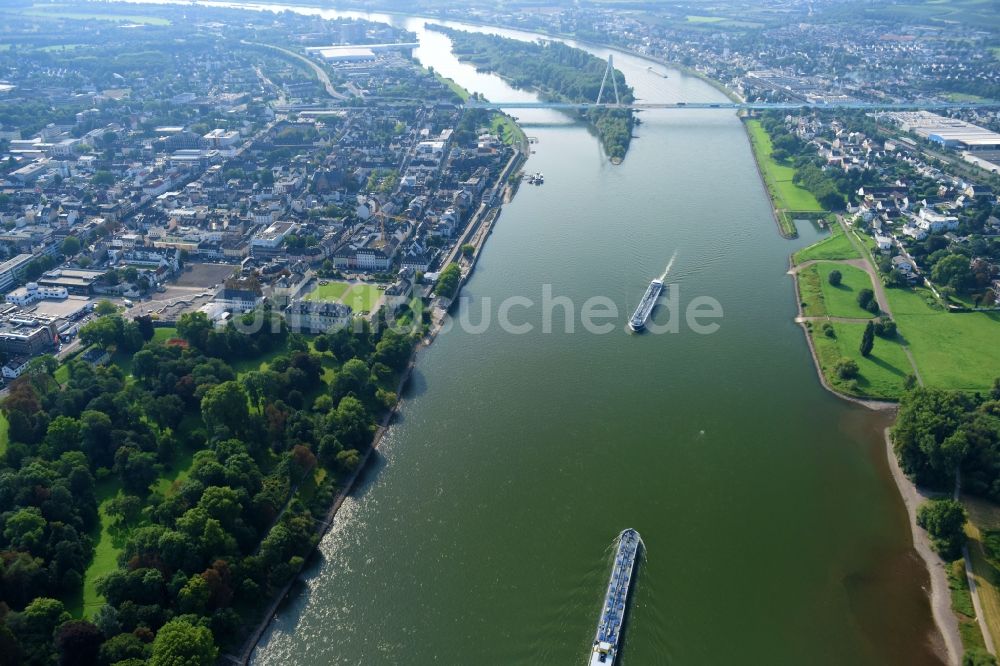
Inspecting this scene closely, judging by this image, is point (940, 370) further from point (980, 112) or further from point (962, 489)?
point (980, 112)

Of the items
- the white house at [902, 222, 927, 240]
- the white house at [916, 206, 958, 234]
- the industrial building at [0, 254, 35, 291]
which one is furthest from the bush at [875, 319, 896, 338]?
the industrial building at [0, 254, 35, 291]

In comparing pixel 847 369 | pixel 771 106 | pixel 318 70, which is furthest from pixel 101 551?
pixel 318 70

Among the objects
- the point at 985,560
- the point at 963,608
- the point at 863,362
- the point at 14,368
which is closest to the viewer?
the point at 963,608

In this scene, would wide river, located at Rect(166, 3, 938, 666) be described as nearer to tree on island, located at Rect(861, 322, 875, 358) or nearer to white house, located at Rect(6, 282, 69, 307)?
tree on island, located at Rect(861, 322, 875, 358)

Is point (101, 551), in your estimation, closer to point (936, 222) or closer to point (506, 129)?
point (936, 222)

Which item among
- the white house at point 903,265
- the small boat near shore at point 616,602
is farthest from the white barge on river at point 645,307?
the white house at point 903,265

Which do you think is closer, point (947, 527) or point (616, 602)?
point (616, 602)

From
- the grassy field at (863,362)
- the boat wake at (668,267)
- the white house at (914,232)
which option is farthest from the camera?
the white house at (914,232)

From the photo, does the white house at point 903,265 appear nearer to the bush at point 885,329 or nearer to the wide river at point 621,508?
the wide river at point 621,508
